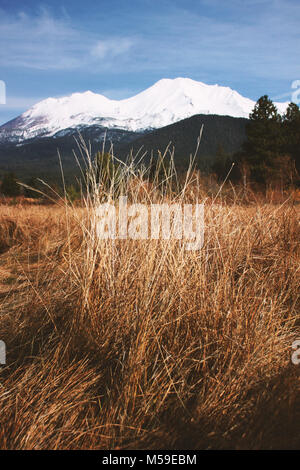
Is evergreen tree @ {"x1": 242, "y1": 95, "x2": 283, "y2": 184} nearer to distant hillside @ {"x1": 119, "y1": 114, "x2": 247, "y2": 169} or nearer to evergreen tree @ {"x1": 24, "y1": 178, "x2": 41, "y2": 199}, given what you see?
Result: evergreen tree @ {"x1": 24, "y1": 178, "x2": 41, "y2": 199}

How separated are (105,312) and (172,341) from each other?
1.04 feet

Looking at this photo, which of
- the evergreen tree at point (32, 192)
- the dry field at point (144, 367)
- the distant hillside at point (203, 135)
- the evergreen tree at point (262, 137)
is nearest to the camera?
the dry field at point (144, 367)

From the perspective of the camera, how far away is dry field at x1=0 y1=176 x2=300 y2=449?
94cm

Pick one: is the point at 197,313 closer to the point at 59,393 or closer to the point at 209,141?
the point at 59,393

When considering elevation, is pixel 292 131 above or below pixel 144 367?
above

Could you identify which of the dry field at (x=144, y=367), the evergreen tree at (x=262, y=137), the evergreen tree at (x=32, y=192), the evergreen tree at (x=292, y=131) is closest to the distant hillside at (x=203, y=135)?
the evergreen tree at (x=292, y=131)

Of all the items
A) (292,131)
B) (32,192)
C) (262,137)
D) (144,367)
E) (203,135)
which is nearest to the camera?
(144,367)

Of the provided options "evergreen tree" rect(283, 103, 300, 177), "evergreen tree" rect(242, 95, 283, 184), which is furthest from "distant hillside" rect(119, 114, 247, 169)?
"evergreen tree" rect(242, 95, 283, 184)

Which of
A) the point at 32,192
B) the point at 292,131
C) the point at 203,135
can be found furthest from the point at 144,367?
the point at 203,135

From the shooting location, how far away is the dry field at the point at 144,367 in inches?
37.1

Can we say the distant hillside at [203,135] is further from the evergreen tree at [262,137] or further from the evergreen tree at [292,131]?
the evergreen tree at [262,137]

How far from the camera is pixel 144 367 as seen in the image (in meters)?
1.11

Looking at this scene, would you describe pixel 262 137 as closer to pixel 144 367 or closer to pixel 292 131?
pixel 292 131
